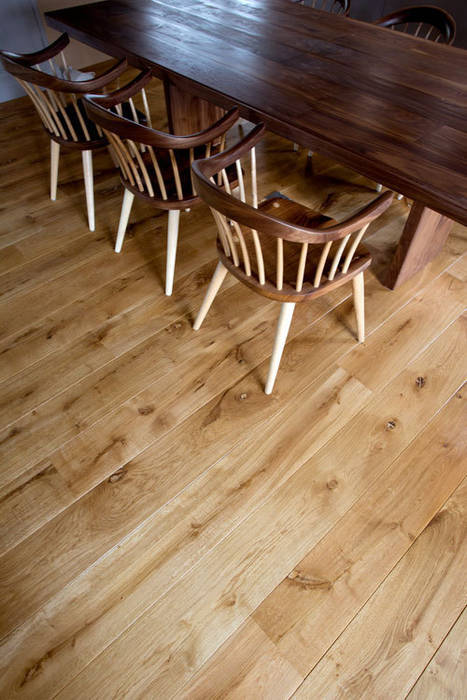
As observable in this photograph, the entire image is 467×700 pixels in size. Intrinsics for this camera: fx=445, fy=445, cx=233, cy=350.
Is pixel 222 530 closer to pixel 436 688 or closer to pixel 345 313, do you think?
pixel 436 688

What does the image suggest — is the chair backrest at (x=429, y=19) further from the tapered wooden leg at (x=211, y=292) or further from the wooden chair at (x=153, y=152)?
the tapered wooden leg at (x=211, y=292)

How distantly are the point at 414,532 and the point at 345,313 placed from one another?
34.0 inches

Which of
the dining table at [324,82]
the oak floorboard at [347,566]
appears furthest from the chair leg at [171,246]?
the oak floorboard at [347,566]

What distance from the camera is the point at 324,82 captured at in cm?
158

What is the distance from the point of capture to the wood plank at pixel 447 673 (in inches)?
41.1

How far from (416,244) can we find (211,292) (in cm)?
85

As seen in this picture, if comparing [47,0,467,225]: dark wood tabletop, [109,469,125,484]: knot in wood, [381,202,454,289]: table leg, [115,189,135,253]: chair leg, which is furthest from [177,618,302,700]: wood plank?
[115,189,135,253]: chair leg

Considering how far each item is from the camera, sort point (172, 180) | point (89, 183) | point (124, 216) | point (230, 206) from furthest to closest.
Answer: point (89, 183) < point (124, 216) < point (172, 180) < point (230, 206)

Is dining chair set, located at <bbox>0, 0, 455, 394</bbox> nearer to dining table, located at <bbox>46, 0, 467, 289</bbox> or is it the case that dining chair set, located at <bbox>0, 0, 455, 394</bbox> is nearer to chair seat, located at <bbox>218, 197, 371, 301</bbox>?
chair seat, located at <bbox>218, 197, 371, 301</bbox>

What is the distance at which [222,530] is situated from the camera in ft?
4.19

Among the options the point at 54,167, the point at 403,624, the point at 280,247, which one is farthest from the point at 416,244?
the point at 54,167

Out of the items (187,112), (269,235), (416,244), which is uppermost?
(269,235)

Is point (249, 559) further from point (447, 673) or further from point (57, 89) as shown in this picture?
A: point (57, 89)

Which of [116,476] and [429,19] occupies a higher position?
[429,19]
